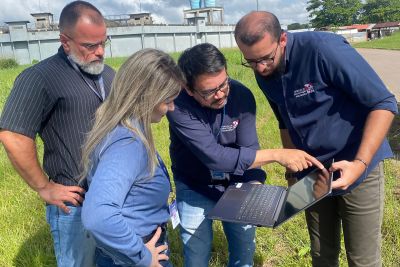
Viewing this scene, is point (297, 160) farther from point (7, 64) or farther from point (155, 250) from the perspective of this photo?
point (7, 64)

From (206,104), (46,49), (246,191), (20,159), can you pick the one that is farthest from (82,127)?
(46,49)

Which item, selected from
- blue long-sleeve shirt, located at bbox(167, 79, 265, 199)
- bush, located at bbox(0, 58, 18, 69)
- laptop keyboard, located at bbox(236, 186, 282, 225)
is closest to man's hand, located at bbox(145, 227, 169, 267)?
laptop keyboard, located at bbox(236, 186, 282, 225)

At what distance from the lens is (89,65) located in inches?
85.1

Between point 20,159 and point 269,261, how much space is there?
1.98 m

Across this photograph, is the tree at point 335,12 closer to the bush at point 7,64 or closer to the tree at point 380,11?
the tree at point 380,11

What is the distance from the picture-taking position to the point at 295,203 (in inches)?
71.9

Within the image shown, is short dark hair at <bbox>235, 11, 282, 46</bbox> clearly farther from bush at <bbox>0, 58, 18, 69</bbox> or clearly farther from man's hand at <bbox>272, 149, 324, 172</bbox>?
bush at <bbox>0, 58, 18, 69</bbox>

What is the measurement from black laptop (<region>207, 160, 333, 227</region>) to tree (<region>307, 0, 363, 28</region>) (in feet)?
257

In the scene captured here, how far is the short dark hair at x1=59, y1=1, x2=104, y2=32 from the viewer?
83.0 inches

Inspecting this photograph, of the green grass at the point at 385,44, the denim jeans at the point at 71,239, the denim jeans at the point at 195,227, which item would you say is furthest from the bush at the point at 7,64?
the denim jeans at the point at 195,227

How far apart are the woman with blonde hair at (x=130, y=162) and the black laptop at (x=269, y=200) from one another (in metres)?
0.35

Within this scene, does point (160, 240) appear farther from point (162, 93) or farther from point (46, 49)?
point (46, 49)

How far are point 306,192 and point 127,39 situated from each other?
41.5 meters

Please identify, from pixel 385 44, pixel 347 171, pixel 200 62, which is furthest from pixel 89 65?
pixel 385 44
